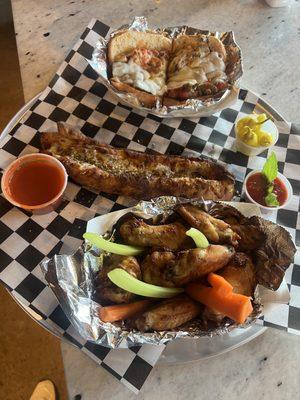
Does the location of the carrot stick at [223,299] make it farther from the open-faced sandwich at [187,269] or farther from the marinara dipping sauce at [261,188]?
the marinara dipping sauce at [261,188]

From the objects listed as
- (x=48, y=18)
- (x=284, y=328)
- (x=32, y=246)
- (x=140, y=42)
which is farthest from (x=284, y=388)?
(x=48, y=18)

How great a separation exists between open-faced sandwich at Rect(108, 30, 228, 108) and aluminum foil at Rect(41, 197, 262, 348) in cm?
102

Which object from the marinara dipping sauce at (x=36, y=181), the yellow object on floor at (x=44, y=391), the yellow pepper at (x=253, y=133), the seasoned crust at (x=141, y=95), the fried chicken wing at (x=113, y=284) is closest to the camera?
the fried chicken wing at (x=113, y=284)

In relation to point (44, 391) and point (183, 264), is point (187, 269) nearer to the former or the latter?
point (183, 264)

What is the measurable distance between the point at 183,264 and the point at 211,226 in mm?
233

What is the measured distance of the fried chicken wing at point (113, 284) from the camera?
153cm

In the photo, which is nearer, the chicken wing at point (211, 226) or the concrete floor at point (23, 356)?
the chicken wing at point (211, 226)

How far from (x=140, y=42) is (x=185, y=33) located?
329 mm

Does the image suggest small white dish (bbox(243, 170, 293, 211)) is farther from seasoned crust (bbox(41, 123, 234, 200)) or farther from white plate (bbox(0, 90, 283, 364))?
white plate (bbox(0, 90, 283, 364))

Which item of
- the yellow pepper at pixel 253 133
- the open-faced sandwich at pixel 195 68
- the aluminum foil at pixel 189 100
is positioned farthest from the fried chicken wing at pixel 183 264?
the open-faced sandwich at pixel 195 68

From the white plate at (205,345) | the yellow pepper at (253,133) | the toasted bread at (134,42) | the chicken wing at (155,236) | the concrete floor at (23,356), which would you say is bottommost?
the concrete floor at (23,356)

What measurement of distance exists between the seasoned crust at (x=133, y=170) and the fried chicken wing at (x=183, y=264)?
43 centimetres

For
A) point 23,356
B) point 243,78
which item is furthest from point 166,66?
point 23,356

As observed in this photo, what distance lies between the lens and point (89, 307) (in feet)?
5.05
